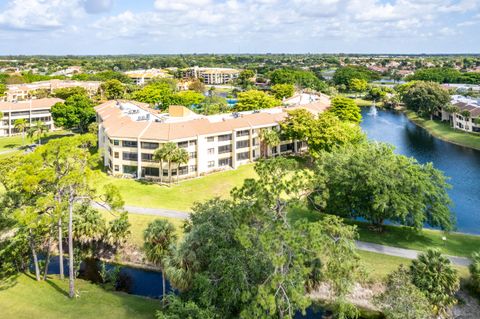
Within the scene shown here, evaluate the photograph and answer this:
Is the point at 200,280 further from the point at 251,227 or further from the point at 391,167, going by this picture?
the point at 391,167

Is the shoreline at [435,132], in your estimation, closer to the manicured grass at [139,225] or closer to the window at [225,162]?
the window at [225,162]

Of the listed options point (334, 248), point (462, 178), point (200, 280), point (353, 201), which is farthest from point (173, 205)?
point (462, 178)

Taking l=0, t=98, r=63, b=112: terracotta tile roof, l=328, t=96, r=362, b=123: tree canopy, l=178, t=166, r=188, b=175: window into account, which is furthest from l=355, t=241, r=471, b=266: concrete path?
l=0, t=98, r=63, b=112: terracotta tile roof

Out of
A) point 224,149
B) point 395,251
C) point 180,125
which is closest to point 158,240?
point 395,251

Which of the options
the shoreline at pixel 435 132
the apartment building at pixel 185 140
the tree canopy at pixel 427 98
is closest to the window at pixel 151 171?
the apartment building at pixel 185 140

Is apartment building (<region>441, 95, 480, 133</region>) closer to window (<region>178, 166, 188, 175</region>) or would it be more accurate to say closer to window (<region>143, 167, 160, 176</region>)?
window (<region>178, 166, 188, 175</region>)
